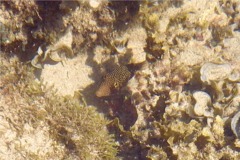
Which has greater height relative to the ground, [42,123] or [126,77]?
[126,77]

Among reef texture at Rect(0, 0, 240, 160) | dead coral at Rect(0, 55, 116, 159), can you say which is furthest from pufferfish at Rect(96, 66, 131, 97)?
dead coral at Rect(0, 55, 116, 159)

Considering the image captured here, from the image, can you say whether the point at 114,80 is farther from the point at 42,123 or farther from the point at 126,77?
the point at 42,123

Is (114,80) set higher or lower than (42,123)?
higher

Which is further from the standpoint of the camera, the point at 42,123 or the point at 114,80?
the point at 114,80

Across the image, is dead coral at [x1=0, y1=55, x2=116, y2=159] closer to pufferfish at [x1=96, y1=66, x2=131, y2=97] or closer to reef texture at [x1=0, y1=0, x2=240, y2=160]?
reef texture at [x1=0, y1=0, x2=240, y2=160]

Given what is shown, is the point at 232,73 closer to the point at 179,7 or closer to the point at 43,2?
the point at 179,7

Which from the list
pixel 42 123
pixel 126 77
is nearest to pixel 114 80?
pixel 126 77
